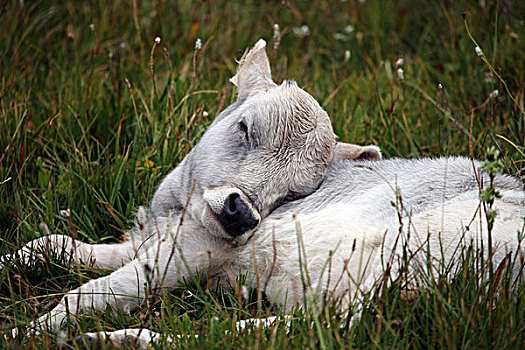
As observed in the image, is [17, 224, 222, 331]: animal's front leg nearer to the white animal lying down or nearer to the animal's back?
the white animal lying down

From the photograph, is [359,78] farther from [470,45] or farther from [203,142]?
[203,142]

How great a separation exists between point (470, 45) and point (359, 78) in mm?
1270

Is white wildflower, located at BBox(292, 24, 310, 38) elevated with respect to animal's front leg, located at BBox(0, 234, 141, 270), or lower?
elevated

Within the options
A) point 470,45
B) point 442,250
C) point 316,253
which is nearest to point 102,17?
point 470,45

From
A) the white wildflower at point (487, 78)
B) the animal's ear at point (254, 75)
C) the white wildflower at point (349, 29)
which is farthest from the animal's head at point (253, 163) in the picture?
the white wildflower at point (349, 29)

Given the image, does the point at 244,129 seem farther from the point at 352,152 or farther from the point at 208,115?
the point at 208,115

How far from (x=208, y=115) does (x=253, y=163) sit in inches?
73.2

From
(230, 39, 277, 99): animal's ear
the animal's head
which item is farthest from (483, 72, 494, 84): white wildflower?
(230, 39, 277, 99): animal's ear

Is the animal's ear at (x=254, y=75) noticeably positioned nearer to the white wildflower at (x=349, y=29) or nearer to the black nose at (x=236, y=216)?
the black nose at (x=236, y=216)

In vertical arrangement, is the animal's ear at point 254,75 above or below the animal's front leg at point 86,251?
above

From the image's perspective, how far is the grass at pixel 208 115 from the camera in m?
2.75

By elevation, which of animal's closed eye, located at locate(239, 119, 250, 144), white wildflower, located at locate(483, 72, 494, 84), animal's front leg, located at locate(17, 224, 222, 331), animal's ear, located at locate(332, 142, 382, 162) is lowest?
animal's front leg, located at locate(17, 224, 222, 331)

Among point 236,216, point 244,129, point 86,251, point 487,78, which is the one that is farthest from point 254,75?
point 487,78

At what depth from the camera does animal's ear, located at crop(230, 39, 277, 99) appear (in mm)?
4414
